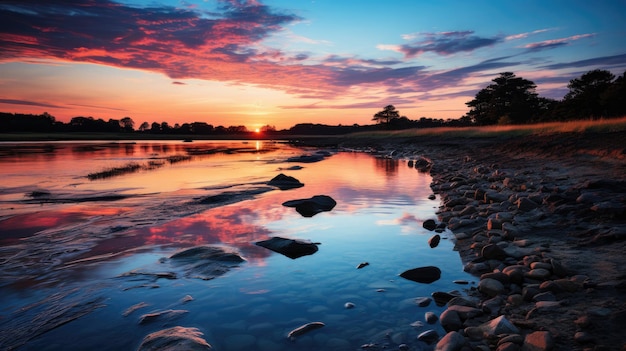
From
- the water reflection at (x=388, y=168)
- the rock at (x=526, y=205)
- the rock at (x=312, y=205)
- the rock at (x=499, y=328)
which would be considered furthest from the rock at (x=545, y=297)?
the water reflection at (x=388, y=168)

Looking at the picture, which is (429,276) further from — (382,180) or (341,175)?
(341,175)

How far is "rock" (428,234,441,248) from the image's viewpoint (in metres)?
7.26

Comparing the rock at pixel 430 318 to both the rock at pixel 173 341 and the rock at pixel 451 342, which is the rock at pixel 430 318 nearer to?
the rock at pixel 451 342

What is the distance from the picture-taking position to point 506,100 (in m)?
71.8

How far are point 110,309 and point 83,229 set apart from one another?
4.75 m

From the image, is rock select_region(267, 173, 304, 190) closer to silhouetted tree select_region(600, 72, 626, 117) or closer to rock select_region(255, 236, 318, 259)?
rock select_region(255, 236, 318, 259)

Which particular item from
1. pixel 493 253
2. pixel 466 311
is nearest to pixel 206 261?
pixel 466 311

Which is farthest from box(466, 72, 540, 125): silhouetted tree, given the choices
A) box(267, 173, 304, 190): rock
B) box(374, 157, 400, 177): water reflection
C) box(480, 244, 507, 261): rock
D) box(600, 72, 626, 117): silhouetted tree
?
box(480, 244, 507, 261): rock

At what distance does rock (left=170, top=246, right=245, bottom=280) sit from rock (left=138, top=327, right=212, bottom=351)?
5.75 feet

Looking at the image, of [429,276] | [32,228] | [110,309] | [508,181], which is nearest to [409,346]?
[429,276]

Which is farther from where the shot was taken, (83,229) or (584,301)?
(83,229)

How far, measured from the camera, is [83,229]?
850 cm

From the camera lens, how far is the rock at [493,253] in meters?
5.83

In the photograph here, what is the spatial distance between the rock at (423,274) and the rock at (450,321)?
1.28m
